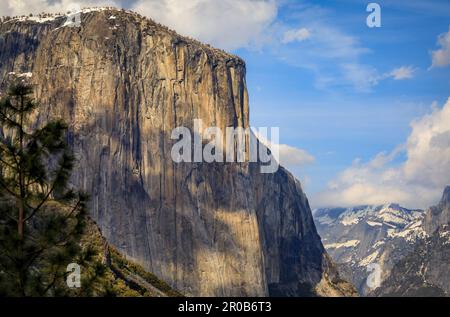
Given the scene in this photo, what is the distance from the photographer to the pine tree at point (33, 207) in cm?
5062

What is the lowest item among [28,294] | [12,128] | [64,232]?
[28,294]

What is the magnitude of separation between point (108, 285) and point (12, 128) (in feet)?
34.7

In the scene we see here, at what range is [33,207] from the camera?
54.0 meters

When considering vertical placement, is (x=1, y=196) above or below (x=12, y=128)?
below

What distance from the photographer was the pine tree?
5062 centimetres
